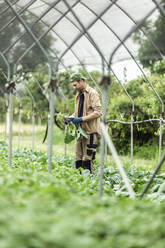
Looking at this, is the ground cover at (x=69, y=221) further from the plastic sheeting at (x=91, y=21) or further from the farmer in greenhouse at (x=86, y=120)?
the plastic sheeting at (x=91, y=21)

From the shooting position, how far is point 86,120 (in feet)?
20.0

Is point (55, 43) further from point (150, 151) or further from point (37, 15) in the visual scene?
point (150, 151)

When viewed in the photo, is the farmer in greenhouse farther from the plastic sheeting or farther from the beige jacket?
the plastic sheeting

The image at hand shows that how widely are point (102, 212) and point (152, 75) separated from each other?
611cm

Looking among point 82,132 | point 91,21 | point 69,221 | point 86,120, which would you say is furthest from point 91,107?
point 69,221

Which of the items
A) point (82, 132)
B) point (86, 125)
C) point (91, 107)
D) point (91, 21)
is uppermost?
point (91, 21)

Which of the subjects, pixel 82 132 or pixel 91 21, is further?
pixel 91 21

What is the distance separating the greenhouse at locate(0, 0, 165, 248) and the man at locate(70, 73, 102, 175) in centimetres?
2

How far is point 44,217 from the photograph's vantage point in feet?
6.98

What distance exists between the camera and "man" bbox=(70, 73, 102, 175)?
614 cm

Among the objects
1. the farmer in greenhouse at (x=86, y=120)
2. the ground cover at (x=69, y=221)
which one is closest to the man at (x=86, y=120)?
the farmer in greenhouse at (x=86, y=120)

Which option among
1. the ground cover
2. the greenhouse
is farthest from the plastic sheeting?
the ground cover

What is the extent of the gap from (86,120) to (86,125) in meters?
0.17

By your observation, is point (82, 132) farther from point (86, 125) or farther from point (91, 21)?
point (91, 21)
